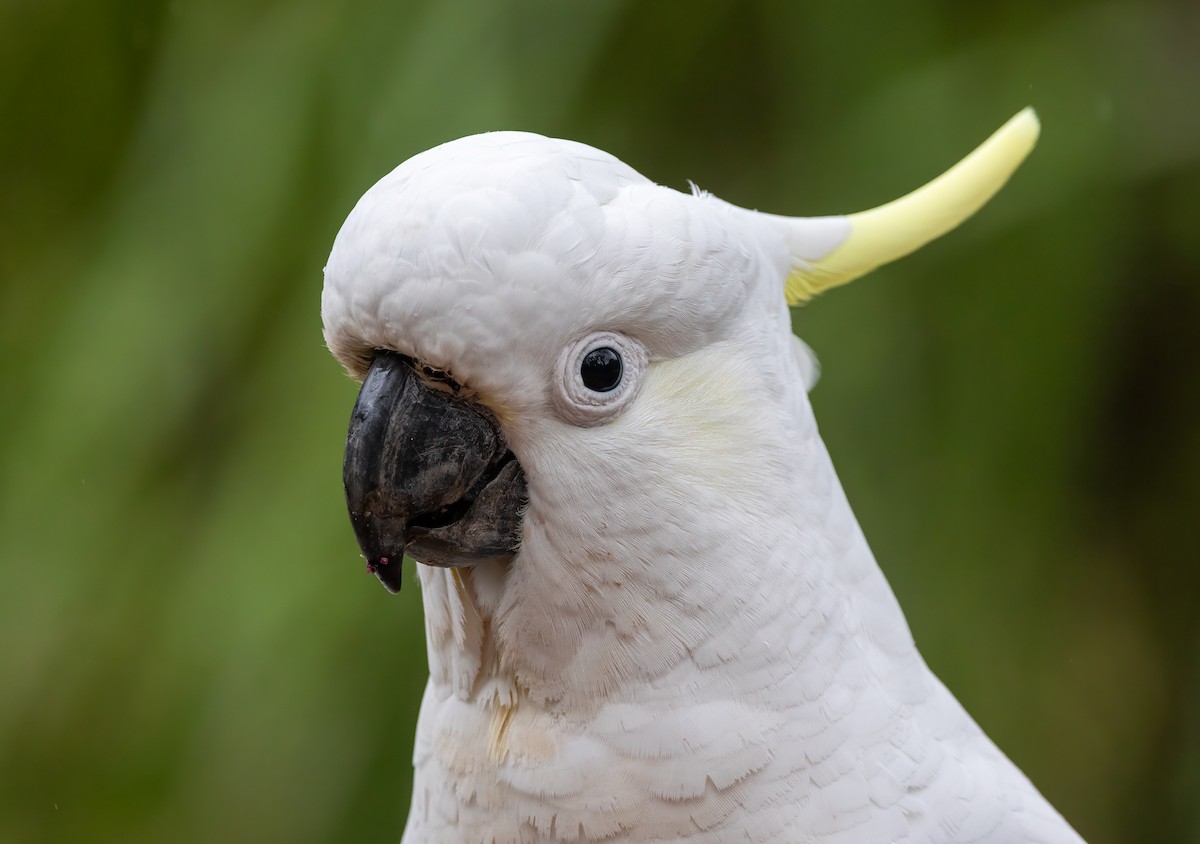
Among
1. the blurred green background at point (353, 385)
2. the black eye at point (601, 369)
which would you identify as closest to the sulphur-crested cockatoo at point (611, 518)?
the black eye at point (601, 369)

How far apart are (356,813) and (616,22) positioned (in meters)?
1.54

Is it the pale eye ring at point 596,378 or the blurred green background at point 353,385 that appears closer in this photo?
the pale eye ring at point 596,378

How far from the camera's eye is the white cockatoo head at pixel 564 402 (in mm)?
924

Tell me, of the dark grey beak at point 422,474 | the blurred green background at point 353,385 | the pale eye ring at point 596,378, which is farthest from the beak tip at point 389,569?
the blurred green background at point 353,385

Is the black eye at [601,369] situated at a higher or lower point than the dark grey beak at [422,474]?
higher

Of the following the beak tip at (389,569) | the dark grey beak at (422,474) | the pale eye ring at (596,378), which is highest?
the pale eye ring at (596,378)

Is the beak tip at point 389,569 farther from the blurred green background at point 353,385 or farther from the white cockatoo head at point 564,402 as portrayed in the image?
the blurred green background at point 353,385

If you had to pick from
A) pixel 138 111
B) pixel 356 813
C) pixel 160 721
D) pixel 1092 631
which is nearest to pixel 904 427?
pixel 1092 631

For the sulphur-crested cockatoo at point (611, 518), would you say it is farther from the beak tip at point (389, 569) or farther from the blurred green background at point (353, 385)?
the blurred green background at point (353, 385)

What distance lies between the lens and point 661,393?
1.01 m

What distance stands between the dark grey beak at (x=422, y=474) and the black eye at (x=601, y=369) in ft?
0.30

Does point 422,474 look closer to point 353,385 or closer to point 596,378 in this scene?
point 596,378

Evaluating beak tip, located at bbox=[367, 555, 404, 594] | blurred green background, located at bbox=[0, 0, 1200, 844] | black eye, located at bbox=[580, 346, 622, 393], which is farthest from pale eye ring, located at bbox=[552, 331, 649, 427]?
blurred green background, located at bbox=[0, 0, 1200, 844]

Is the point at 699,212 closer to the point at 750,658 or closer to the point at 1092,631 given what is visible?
the point at 750,658
